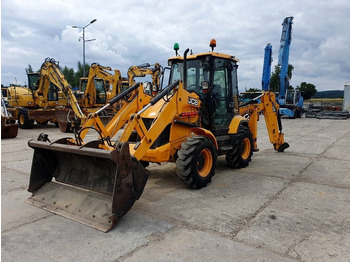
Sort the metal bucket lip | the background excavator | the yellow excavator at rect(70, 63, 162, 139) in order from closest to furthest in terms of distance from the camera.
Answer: the metal bucket lip → the yellow excavator at rect(70, 63, 162, 139) → the background excavator

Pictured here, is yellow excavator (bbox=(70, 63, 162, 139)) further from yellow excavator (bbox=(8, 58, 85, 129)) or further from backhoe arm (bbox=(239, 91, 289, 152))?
yellow excavator (bbox=(8, 58, 85, 129))

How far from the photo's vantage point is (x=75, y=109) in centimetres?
1356

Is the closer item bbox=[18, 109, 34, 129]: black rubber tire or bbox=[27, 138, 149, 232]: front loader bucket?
bbox=[27, 138, 149, 232]: front loader bucket

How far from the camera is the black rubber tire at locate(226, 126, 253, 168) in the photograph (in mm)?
6613

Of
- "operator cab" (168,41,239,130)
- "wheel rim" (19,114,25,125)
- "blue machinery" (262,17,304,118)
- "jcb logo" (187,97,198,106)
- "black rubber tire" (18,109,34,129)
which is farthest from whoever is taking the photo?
"blue machinery" (262,17,304,118)

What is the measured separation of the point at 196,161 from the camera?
505 centimetres

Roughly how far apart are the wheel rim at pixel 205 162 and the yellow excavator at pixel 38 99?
35.7 ft

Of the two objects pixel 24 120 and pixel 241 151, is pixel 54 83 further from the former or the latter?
pixel 241 151

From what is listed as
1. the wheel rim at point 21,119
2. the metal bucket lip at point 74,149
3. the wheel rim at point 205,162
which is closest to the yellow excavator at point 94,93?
the wheel rim at point 21,119

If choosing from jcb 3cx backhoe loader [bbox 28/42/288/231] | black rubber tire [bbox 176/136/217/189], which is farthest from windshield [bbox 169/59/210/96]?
black rubber tire [bbox 176/136/217/189]

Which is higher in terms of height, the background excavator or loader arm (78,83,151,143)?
loader arm (78,83,151,143)

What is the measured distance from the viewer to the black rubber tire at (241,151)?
6613mm

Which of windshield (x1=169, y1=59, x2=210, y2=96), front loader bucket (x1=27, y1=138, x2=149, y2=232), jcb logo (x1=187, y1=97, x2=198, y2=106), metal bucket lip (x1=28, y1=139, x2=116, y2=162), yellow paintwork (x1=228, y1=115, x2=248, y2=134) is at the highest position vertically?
windshield (x1=169, y1=59, x2=210, y2=96)

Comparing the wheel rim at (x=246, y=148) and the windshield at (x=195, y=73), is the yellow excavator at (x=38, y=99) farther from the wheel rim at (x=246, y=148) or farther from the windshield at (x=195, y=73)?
the wheel rim at (x=246, y=148)
